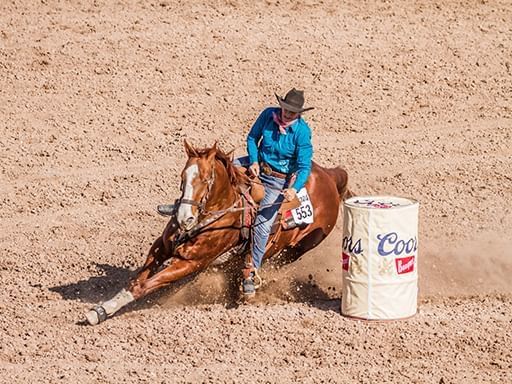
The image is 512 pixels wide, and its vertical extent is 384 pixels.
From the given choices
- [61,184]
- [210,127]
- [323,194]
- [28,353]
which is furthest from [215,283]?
[210,127]

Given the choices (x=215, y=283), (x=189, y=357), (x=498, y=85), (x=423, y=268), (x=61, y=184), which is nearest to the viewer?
(x=189, y=357)

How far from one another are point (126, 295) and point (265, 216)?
1.65 metres

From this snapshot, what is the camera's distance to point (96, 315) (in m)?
10.9

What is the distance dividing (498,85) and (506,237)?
452 cm

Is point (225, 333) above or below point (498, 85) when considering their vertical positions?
below

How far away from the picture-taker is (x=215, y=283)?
12.2m

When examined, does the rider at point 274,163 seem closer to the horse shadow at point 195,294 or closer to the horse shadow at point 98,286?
the horse shadow at point 195,294

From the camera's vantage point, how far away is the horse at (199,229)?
35.3ft

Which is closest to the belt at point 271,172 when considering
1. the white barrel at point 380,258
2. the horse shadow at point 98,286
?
the white barrel at point 380,258

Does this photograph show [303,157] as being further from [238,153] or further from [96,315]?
[238,153]

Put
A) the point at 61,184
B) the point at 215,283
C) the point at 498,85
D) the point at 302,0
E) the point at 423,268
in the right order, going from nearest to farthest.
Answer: the point at 215,283 < the point at 423,268 < the point at 61,184 < the point at 498,85 < the point at 302,0

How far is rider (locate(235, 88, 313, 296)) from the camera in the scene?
38.2ft

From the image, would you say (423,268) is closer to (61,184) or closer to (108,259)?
(108,259)

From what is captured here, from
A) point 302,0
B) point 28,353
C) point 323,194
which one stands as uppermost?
point 302,0
